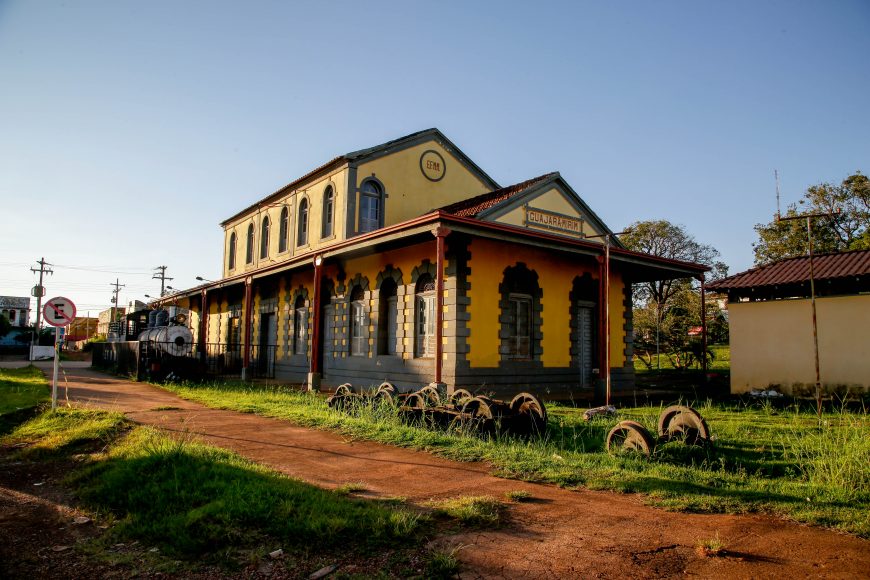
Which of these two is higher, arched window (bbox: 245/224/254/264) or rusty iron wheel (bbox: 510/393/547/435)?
arched window (bbox: 245/224/254/264)

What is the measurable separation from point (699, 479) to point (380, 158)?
13.9m

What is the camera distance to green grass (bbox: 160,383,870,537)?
4863 mm

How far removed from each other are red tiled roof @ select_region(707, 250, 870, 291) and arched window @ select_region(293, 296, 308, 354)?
39.4ft

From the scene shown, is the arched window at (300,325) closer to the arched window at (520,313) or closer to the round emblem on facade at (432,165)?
the round emblem on facade at (432,165)

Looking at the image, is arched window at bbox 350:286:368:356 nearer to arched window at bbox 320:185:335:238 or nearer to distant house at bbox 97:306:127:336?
arched window at bbox 320:185:335:238

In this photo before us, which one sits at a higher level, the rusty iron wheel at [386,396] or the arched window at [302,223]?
the arched window at [302,223]

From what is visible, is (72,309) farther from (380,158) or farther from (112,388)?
(380,158)

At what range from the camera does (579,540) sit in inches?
157

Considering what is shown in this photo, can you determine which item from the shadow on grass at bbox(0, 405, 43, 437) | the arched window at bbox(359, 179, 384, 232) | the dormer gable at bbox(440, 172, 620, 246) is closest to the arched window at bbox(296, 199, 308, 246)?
the arched window at bbox(359, 179, 384, 232)

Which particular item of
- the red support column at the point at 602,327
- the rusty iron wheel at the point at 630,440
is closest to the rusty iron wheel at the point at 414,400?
the rusty iron wheel at the point at 630,440

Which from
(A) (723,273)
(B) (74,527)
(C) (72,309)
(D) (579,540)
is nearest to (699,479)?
(D) (579,540)

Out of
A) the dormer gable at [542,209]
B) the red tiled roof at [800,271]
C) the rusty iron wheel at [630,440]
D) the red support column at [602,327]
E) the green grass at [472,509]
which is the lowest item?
the green grass at [472,509]

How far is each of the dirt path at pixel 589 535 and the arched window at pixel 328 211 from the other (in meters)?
11.6

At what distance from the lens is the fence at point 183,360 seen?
18.3 metres
